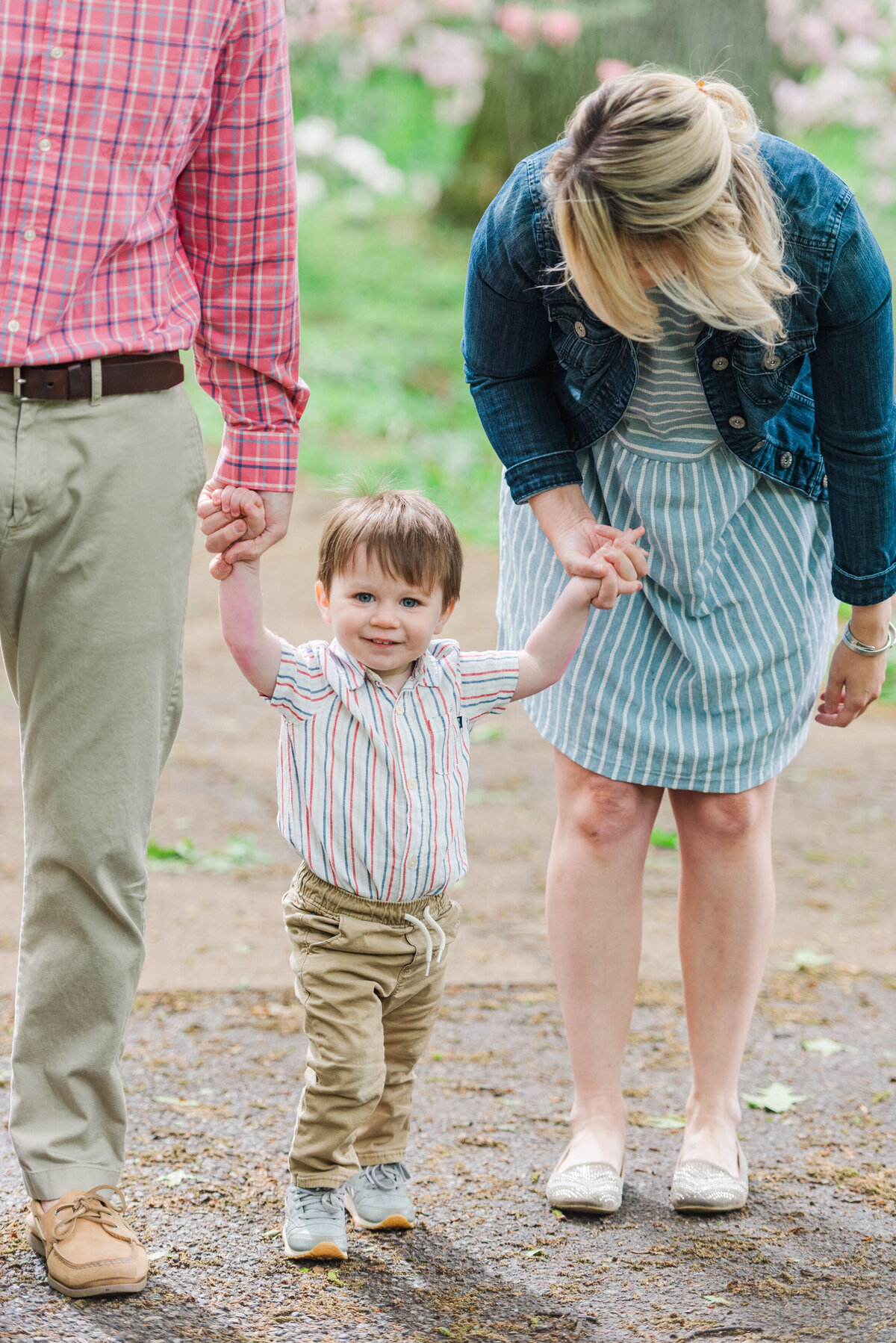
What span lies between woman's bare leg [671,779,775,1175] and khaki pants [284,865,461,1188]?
47cm

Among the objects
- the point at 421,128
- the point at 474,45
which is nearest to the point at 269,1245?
the point at 474,45

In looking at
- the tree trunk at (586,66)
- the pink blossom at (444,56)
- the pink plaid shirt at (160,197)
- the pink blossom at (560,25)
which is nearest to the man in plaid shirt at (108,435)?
the pink plaid shirt at (160,197)

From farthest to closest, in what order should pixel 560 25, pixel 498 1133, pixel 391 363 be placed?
1. pixel 391 363
2. pixel 560 25
3. pixel 498 1133

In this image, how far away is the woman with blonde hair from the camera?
6.73 feet

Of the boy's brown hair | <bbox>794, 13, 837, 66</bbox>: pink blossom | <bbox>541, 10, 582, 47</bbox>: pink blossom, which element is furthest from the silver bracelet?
<bbox>794, 13, 837, 66</bbox>: pink blossom

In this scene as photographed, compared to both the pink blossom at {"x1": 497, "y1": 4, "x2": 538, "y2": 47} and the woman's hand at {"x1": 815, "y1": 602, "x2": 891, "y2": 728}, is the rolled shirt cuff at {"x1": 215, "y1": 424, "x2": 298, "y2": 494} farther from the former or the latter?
the pink blossom at {"x1": 497, "y1": 4, "x2": 538, "y2": 47}

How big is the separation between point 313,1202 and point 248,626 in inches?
34.2

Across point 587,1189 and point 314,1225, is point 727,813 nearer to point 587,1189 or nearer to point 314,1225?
point 587,1189

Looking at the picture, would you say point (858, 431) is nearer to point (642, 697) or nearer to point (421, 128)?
point (642, 697)

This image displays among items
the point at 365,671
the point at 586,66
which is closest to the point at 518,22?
the point at 586,66

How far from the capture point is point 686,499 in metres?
2.31

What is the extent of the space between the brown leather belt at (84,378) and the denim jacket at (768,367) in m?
0.56

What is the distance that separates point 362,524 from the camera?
2.16 m

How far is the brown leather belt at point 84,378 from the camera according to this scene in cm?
186
